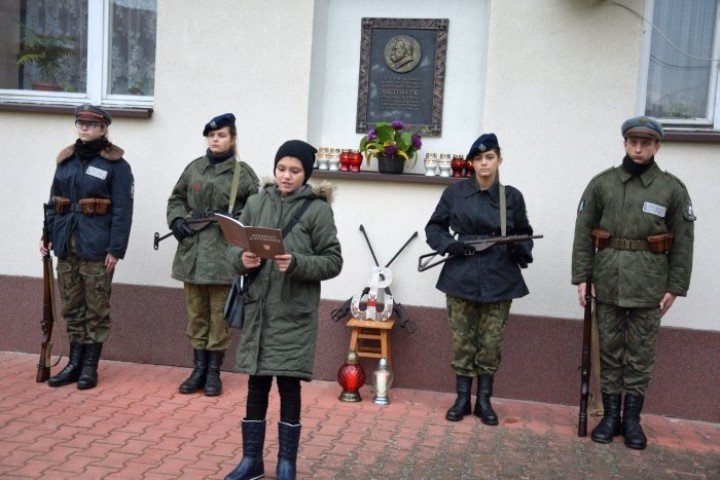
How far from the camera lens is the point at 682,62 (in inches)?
236

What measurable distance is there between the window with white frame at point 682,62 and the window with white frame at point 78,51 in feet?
12.7

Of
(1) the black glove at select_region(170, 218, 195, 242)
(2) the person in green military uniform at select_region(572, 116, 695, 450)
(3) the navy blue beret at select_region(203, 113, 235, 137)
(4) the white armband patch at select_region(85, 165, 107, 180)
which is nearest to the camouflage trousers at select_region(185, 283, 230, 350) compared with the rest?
(1) the black glove at select_region(170, 218, 195, 242)

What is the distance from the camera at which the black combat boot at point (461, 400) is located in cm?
547

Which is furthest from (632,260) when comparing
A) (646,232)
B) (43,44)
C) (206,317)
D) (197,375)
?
(43,44)

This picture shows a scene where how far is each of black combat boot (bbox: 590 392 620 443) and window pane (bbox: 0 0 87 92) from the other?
474cm

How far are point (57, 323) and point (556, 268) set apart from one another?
12.6ft

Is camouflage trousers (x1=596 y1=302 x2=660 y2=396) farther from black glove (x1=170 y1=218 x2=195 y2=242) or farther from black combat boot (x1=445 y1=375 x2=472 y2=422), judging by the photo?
black glove (x1=170 y1=218 x2=195 y2=242)

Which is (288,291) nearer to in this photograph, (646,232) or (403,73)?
(646,232)

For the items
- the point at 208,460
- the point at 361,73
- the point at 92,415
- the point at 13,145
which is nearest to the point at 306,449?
the point at 208,460

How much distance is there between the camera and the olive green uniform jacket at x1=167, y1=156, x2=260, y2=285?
18.7 ft

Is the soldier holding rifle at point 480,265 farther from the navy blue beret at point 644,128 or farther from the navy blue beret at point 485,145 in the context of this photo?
the navy blue beret at point 644,128

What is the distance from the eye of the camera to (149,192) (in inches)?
258

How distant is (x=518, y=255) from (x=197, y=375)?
7.77ft

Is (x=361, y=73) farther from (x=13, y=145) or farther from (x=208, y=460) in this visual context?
(x=208, y=460)
